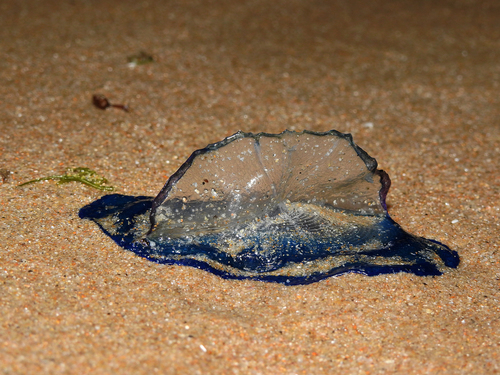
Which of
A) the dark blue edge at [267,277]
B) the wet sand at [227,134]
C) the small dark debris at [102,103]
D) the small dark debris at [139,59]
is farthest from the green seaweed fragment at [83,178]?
the small dark debris at [139,59]

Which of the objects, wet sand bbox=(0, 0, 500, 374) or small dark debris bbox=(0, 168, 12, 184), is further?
small dark debris bbox=(0, 168, 12, 184)

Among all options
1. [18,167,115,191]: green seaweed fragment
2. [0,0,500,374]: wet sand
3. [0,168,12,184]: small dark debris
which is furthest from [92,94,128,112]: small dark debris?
[0,168,12,184]: small dark debris

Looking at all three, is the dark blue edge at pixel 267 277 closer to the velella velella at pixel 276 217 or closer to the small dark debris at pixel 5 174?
the velella velella at pixel 276 217

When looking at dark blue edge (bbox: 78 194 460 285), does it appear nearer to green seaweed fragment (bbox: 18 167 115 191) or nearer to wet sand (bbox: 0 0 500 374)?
wet sand (bbox: 0 0 500 374)

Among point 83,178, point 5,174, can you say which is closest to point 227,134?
point 83,178

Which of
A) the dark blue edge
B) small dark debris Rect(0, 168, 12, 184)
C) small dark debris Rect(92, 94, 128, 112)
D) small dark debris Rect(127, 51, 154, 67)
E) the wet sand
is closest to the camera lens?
the wet sand

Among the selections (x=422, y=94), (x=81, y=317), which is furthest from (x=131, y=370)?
(x=422, y=94)

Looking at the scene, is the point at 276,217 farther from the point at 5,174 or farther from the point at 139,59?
the point at 139,59
